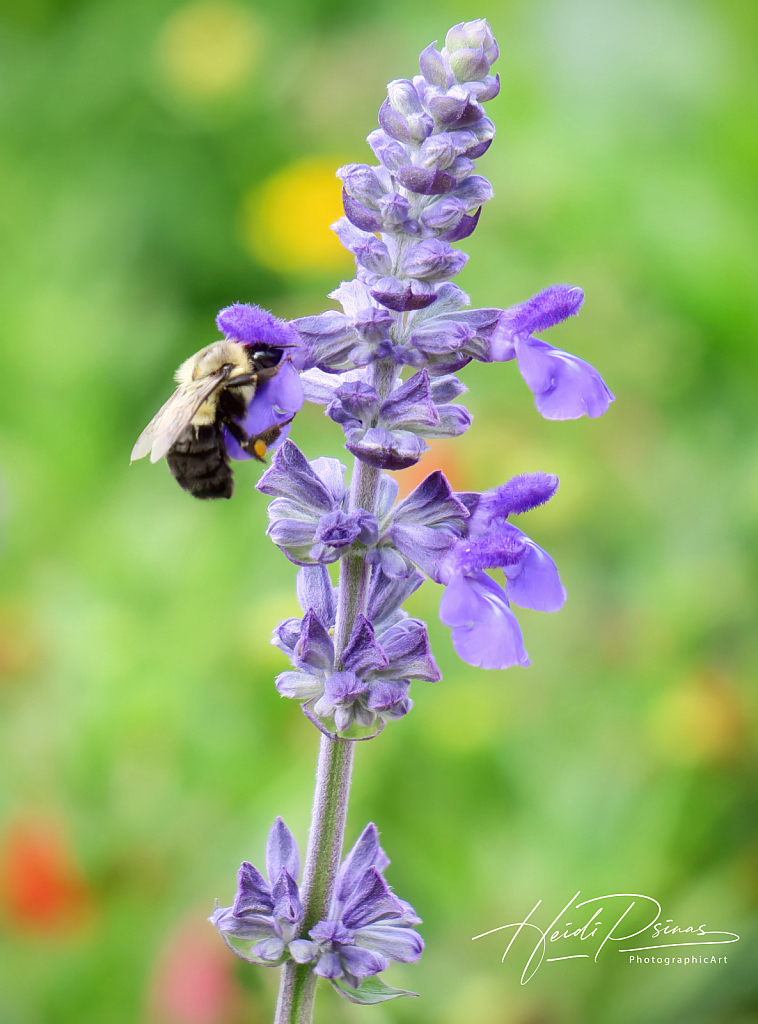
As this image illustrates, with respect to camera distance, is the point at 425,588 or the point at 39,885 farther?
the point at 425,588

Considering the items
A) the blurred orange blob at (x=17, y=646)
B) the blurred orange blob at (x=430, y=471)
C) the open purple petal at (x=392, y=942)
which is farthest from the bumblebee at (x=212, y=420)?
the blurred orange blob at (x=17, y=646)

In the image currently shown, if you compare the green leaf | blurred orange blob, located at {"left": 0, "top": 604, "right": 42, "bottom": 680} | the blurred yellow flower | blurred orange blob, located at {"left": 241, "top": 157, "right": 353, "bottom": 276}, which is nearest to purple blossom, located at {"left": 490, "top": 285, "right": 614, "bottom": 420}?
the green leaf

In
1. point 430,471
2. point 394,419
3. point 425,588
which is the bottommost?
point 394,419

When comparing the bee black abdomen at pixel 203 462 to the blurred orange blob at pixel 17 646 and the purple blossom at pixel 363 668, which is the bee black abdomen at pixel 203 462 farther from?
the blurred orange blob at pixel 17 646

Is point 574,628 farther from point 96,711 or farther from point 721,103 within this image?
point 721,103

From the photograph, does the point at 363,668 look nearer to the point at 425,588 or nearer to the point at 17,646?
the point at 425,588

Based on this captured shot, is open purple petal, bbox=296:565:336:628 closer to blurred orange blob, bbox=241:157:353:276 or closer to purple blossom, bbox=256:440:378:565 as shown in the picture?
purple blossom, bbox=256:440:378:565

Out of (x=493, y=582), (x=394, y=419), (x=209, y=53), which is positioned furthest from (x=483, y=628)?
(x=209, y=53)
